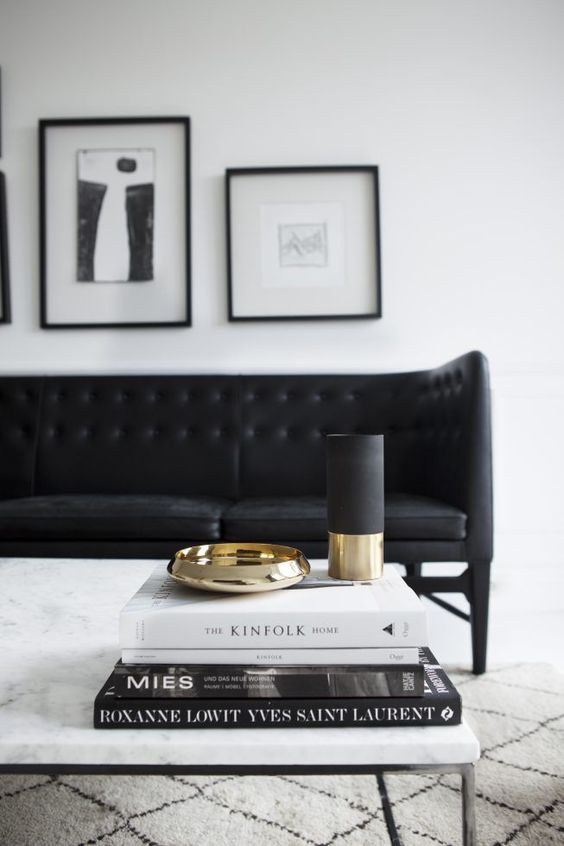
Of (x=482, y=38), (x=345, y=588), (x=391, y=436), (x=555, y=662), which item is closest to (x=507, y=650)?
(x=555, y=662)

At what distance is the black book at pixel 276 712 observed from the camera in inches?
24.9

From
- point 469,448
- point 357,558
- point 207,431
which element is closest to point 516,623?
point 469,448

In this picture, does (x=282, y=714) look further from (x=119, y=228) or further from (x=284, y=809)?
(x=119, y=228)

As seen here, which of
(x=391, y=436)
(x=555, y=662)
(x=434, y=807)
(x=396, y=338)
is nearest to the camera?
(x=434, y=807)

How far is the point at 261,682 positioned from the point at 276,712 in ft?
0.11

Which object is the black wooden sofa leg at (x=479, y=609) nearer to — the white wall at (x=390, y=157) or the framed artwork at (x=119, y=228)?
the white wall at (x=390, y=157)

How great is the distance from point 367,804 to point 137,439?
175 cm

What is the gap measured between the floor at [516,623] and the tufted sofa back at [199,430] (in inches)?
22.0

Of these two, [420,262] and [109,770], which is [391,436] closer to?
[420,262]

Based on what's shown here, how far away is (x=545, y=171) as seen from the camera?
2799 mm

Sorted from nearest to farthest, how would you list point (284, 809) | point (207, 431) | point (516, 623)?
point (284, 809) < point (516, 623) < point (207, 431)

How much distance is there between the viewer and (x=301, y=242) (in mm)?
2809

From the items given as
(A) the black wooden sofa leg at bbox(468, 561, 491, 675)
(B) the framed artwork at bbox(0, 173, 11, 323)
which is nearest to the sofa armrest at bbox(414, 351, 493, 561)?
(A) the black wooden sofa leg at bbox(468, 561, 491, 675)

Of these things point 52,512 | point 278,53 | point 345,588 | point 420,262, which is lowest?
point 52,512
